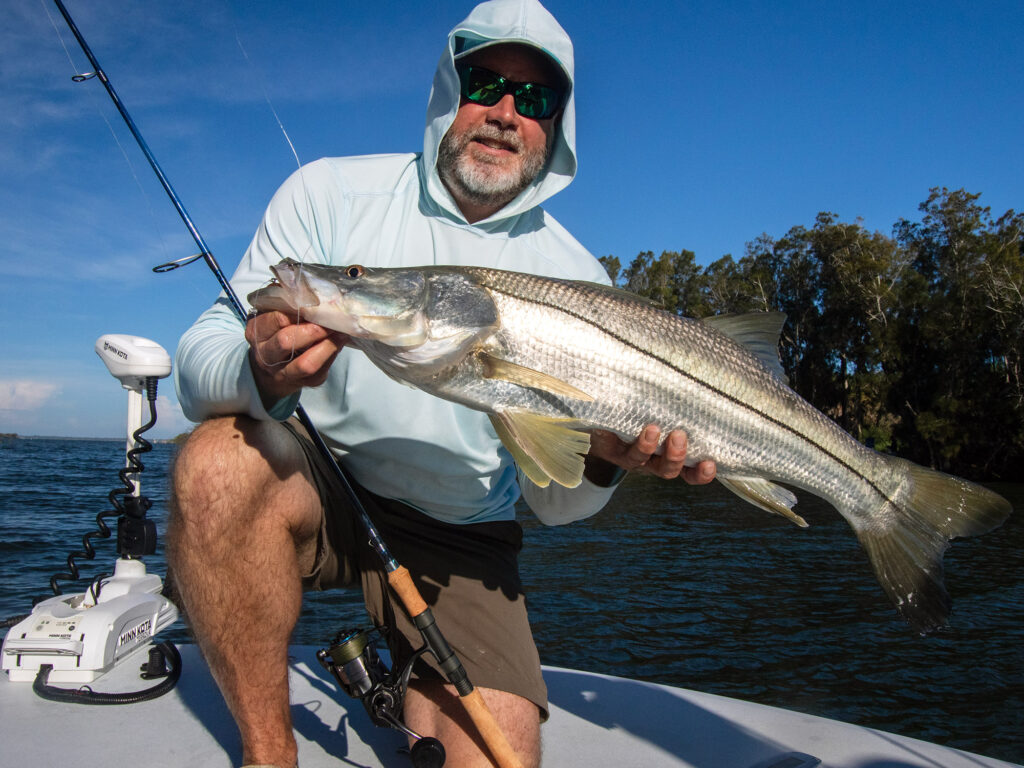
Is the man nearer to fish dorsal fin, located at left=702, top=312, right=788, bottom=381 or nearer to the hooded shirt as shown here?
the hooded shirt

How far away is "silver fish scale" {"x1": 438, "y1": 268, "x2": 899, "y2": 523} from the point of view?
8.21 ft

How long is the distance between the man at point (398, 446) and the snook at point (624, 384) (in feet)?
0.46

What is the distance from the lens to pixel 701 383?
2740mm

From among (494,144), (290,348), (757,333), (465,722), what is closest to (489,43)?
(494,144)

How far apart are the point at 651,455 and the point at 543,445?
1.71ft

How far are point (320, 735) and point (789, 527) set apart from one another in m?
15.3

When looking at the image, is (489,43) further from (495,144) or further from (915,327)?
(915,327)

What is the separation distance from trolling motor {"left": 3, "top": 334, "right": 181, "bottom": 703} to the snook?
181 cm

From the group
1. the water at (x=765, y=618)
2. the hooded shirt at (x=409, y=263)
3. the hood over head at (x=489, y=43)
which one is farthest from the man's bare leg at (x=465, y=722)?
the water at (x=765, y=618)

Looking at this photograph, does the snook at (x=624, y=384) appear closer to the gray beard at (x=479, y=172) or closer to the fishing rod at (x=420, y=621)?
the fishing rod at (x=420, y=621)

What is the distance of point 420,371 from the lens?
2.37 metres

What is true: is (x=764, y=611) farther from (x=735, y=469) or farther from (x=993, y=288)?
(x=993, y=288)

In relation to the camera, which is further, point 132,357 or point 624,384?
point 132,357

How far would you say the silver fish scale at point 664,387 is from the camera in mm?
2502
